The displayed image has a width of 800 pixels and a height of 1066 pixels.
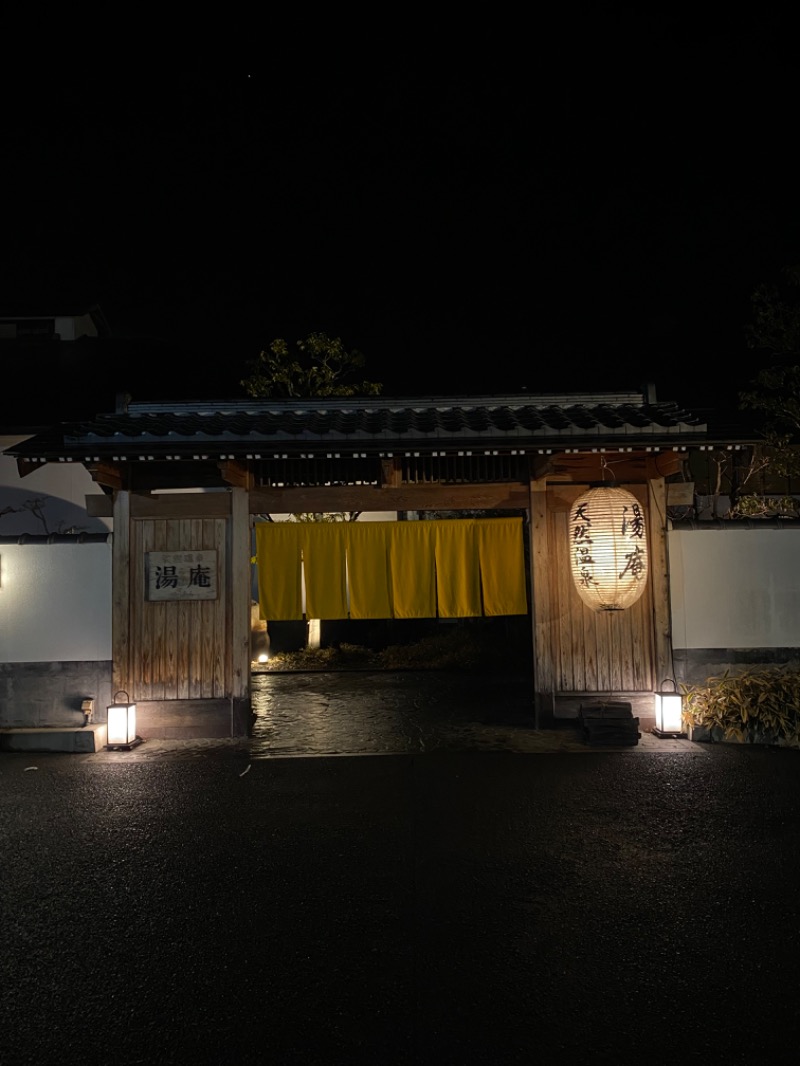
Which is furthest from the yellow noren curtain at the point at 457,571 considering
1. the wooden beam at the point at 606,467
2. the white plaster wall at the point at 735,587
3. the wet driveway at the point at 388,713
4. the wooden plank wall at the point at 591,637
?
the white plaster wall at the point at 735,587

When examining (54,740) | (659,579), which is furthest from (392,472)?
(54,740)

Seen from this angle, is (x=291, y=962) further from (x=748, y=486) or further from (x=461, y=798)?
(x=748, y=486)

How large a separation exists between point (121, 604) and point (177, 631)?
0.78 metres

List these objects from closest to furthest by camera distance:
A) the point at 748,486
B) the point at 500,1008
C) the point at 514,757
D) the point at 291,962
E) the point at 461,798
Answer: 1. the point at 500,1008
2. the point at 291,962
3. the point at 461,798
4. the point at 514,757
5. the point at 748,486

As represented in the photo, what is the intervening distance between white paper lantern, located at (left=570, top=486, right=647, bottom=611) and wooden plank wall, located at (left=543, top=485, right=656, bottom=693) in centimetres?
102

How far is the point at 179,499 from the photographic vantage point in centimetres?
906

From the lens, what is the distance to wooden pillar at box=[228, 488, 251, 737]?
8898 mm

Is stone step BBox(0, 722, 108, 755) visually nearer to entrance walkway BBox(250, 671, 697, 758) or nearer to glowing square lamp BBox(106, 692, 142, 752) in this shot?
glowing square lamp BBox(106, 692, 142, 752)

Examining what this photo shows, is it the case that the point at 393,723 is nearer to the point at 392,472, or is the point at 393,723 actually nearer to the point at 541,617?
the point at 541,617

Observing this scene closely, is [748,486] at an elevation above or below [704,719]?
above

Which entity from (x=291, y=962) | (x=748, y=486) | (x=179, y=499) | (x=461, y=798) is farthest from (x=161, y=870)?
(x=748, y=486)

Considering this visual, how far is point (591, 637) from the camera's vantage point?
29.5 feet

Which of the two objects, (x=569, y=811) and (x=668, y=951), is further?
(x=569, y=811)

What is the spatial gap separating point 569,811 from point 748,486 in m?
9.85
